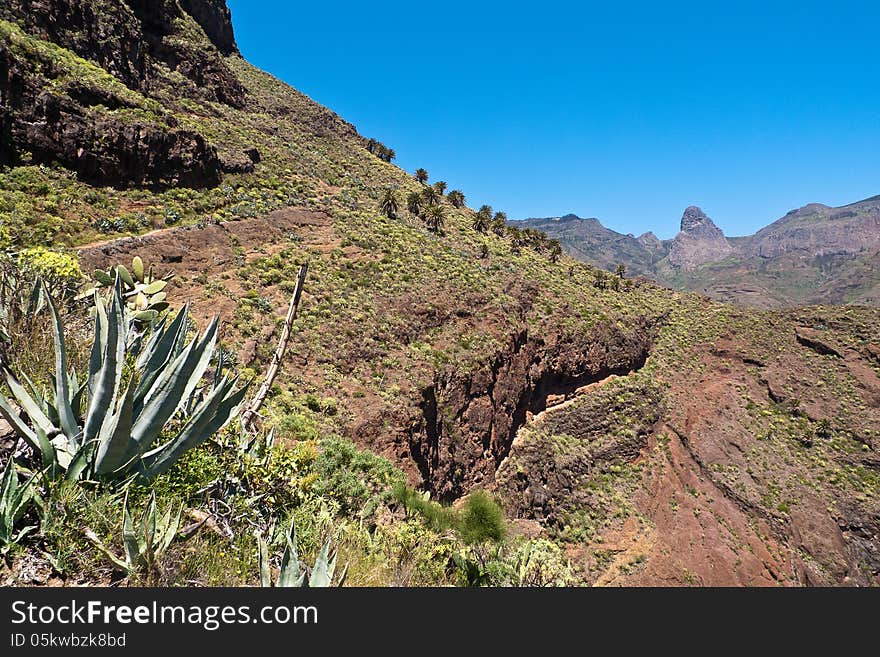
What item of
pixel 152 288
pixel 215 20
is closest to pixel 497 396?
pixel 152 288

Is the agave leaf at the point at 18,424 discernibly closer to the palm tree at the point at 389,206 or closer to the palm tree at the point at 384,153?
the palm tree at the point at 389,206

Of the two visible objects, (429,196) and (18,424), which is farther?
(429,196)

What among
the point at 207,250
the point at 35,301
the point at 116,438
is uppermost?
the point at 207,250

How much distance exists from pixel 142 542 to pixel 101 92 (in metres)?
24.0

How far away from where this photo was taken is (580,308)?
81.7 feet

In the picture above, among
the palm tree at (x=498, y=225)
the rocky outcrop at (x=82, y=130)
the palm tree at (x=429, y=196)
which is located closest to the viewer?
the rocky outcrop at (x=82, y=130)

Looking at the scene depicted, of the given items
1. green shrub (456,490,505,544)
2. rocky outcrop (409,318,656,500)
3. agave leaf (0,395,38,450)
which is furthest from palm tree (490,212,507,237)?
agave leaf (0,395,38,450)

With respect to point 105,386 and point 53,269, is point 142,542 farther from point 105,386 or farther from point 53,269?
point 53,269

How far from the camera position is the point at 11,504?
7.16 feet

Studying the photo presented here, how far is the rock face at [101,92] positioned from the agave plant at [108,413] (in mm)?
19303

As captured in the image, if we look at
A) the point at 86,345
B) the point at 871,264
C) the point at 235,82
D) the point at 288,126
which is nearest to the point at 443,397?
the point at 86,345

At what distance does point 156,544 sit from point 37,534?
2.13ft

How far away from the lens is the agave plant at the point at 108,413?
256cm

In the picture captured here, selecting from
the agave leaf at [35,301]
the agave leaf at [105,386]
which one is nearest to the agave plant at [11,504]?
the agave leaf at [105,386]
